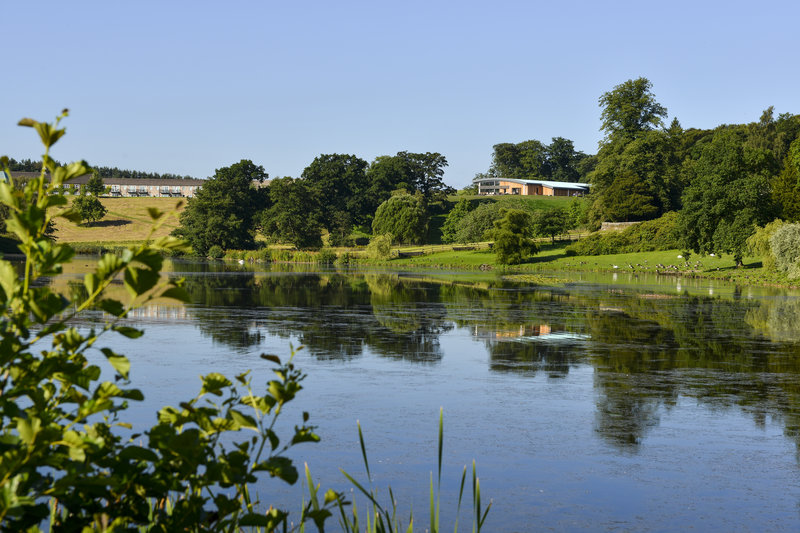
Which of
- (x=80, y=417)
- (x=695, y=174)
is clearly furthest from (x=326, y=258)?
(x=80, y=417)

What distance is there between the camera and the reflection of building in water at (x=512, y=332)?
23672 millimetres

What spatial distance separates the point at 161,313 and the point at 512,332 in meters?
12.4

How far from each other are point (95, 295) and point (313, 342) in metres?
18.8

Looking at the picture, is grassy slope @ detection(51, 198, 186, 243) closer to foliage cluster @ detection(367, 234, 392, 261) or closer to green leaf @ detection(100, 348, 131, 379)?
foliage cluster @ detection(367, 234, 392, 261)

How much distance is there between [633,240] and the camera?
82562 mm

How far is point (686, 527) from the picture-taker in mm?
8500

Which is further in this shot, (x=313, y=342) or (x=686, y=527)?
(x=313, y=342)

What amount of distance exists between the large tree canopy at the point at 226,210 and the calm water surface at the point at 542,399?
69408 millimetres

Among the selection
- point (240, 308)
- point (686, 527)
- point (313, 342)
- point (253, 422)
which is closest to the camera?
point (253, 422)

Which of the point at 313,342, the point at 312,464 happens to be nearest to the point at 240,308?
the point at 313,342

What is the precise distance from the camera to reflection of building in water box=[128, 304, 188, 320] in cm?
2700

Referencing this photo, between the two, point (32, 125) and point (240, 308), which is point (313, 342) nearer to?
point (240, 308)

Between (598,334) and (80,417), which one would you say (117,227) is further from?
(80,417)

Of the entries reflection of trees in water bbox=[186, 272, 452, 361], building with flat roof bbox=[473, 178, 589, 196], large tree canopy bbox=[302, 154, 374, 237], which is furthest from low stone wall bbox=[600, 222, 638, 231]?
building with flat roof bbox=[473, 178, 589, 196]
